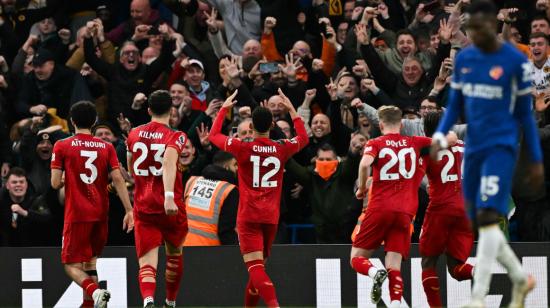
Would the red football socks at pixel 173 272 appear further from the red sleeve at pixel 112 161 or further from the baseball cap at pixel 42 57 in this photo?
the baseball cap at pixel 42 57

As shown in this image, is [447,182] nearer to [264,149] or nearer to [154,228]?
[264,149]

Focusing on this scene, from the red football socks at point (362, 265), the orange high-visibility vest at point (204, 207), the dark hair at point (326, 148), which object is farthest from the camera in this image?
the dark hair at point (326, 148)

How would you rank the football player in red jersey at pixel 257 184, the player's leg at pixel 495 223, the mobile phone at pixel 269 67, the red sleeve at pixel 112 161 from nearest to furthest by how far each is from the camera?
the player's leg at pixel 495 223 < the football player in red jersey at pixel 257 184 < the red sleeve at pixel 112 161 < the mobile phone at pixel 269 67

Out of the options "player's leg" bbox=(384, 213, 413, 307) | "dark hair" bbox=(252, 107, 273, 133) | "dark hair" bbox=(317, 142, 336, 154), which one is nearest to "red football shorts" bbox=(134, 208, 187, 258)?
"dark hair" bbox=(252, 107, 273, 133)

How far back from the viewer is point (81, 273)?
507 inches

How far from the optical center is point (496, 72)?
9383 millimetres

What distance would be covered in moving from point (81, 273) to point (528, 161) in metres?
5.36

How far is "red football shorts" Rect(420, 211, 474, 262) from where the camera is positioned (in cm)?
1272

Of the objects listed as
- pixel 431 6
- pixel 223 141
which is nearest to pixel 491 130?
pixel 223 141

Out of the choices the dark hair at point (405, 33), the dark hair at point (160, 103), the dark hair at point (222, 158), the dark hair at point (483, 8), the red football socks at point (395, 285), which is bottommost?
the red football socks at point (395, 285)

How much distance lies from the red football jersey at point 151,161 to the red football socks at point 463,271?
301 centimetres

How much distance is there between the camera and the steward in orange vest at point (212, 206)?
582 inches

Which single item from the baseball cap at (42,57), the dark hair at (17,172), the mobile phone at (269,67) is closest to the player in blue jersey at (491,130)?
the mobile phone at (269,67)

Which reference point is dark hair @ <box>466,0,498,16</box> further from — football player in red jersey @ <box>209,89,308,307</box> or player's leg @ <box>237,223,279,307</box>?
player's leg @ <box>237,223,279,307</box>
